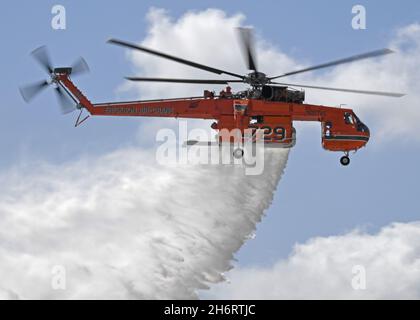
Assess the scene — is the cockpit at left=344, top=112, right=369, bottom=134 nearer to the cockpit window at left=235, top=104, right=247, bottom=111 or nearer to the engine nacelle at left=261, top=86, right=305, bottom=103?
the engine nacelle at left=261, top=86, right=305, bottom=103

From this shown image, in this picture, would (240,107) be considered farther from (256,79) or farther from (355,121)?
(355,121)

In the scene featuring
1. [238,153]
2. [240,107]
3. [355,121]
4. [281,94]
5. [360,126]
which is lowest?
[238,153]

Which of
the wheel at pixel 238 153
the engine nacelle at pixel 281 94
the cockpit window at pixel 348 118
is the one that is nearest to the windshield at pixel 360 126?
the cockpit window at pixel 348 118

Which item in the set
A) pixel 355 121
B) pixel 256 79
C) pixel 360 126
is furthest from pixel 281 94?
pixel 360 126

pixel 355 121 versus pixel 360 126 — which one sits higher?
pixel 355 121

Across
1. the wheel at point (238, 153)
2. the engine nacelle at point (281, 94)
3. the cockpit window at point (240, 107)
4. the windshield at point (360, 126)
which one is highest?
the engine nacelle at point (281, 94)

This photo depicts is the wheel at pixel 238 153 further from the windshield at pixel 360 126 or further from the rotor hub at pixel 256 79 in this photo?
the windshield at pixel 360 126

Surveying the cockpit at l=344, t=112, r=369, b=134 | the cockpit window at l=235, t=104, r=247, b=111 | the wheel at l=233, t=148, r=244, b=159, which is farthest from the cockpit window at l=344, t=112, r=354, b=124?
the wheel at l=233, t=148, r=244, b=159

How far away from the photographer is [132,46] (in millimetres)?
64688

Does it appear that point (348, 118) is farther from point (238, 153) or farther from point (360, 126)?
point (238, 153)

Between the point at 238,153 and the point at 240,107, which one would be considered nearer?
the point at 240,107
